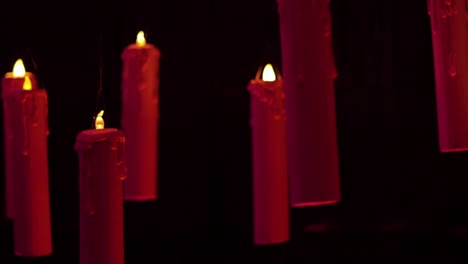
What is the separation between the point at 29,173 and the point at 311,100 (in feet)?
2.32

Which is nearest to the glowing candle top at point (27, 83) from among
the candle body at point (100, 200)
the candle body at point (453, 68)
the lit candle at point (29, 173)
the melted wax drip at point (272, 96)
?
the lit candle at point (29, 173)

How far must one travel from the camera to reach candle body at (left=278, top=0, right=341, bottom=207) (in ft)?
3.84

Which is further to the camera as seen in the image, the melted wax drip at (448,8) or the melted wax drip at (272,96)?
the melted wax drip at (272,96)

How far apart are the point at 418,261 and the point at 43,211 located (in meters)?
2.14

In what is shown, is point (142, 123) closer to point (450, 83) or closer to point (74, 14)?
point (450, 83)

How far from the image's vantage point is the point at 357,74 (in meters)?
3.26

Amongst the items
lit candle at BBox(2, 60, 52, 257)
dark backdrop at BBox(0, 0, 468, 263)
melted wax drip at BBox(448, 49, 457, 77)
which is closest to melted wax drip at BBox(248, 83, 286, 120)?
melted wax drip at BBox(448, 49, 457, 77)

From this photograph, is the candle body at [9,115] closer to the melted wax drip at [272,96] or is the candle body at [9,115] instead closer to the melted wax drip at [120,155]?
the melted wax drip at [120,155]

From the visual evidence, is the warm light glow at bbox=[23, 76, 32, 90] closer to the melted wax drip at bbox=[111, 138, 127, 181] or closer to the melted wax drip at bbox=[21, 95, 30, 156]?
the melted wax drip at bbox=[21, 95, 30, 156]

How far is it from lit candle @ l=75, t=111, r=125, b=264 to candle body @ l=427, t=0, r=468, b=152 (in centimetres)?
64

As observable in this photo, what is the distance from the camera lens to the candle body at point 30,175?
1474 mm

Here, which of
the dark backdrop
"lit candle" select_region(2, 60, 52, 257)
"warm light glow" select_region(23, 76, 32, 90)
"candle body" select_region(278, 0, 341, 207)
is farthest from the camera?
the dark backdrop

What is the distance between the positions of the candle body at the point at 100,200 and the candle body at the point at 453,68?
2.09ft

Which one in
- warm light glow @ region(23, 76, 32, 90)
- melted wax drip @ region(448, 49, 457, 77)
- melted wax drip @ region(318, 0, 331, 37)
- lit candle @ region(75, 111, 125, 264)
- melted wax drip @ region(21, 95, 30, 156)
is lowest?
lit candle @ region(75, 111, 125, 264)
